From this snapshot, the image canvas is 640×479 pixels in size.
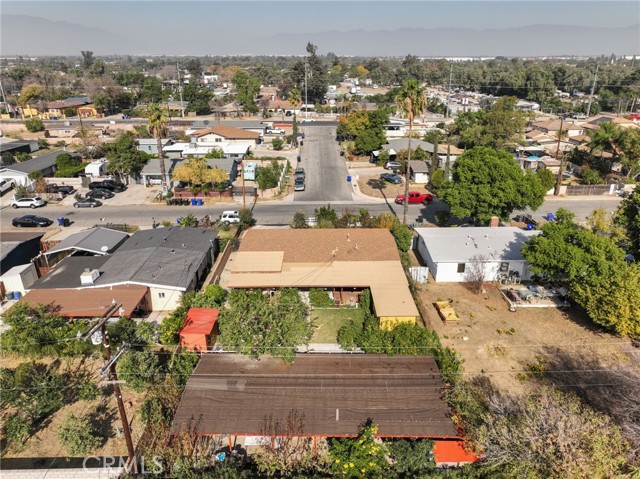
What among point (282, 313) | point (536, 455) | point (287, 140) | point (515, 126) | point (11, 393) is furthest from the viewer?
point (287, 140)

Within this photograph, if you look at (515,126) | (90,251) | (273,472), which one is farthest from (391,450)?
(515,126)

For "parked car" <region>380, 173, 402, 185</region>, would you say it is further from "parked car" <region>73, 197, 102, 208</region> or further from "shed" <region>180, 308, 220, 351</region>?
"shed" <region>180, 308, 220, 351</region>

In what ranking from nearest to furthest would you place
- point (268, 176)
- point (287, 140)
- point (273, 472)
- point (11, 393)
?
point (273, 472) → point (11, 393) → point (268, 176) → point (287, 140)

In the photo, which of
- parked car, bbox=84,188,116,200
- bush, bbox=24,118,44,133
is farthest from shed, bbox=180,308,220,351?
bush, bbox=24,118,44,133

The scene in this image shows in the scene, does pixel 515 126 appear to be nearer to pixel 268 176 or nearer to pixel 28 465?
pixel 268 176

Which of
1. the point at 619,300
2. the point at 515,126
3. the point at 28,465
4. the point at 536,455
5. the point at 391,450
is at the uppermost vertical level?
the point at 515,126

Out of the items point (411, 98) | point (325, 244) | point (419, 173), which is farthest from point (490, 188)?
point (419, 173)

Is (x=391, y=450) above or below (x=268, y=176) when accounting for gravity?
below
